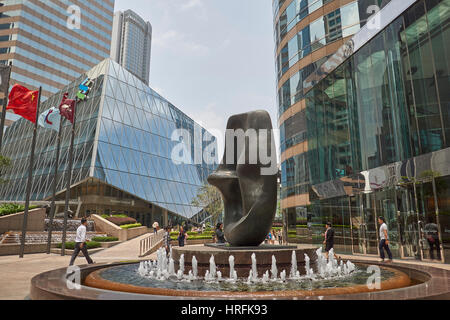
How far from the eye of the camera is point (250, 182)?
30.3 feet

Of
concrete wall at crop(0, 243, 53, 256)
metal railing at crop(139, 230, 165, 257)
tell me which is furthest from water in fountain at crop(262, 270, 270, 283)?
concrete wall at crop(0, 243, 53, 256)

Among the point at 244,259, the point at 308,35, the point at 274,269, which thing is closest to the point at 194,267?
the point at 244,259

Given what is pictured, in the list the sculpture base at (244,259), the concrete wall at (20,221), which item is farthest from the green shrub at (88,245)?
the sculpture base at (244,259)

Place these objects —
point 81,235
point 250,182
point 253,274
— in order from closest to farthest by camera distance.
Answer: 1. point 253,274
2. point 250,182
3. point 81,235

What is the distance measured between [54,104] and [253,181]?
50.4 metres

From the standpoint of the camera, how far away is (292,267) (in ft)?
25.7

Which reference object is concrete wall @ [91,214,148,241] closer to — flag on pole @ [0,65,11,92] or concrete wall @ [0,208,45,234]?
concrete wall @ [0,208,45,234]

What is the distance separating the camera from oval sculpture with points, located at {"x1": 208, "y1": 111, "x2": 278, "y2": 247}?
9.02 meters

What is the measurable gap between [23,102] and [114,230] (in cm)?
1605

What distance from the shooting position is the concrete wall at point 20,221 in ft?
78.9

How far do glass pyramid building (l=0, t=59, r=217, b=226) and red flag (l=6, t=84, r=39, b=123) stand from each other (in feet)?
73.8

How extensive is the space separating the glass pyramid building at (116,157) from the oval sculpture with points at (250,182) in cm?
3203

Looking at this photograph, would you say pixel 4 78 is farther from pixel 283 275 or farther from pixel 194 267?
pixel 283 275

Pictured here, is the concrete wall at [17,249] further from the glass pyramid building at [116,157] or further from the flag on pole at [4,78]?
the glass pyramid building at [116,157]
